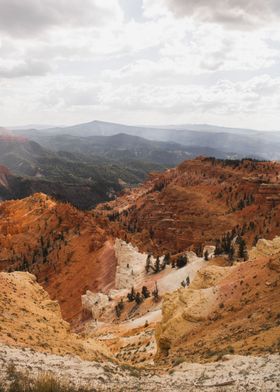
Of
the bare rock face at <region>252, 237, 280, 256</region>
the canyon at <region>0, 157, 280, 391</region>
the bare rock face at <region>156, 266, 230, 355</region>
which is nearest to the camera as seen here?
the canyon at <region>0, 157, 280, 391</region>

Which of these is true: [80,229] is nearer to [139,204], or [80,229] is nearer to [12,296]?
[12,296]

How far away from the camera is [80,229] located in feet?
241

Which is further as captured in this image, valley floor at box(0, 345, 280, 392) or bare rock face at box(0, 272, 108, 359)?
bare rock face at box(0, 272, 108, 359)

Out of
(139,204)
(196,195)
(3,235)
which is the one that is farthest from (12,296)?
(139,204)

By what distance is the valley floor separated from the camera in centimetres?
1234

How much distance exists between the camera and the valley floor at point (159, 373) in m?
12.3

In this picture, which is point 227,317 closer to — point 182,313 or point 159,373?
point 182,313

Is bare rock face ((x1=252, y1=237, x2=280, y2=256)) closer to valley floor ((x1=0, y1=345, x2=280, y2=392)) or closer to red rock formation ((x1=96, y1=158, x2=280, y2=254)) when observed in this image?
valley floor ((x1=0, y1=345, x2=280, y2=392))

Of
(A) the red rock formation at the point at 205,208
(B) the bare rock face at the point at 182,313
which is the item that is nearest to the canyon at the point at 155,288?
(B) the bare rock face at the point at 182,313

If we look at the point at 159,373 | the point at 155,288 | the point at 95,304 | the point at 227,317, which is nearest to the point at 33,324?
the point at 159,373

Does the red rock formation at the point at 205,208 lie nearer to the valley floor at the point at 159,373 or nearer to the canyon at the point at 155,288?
the canyon at the point at 155,288

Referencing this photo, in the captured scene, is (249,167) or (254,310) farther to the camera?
(249,167)

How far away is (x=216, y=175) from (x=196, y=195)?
1859cm

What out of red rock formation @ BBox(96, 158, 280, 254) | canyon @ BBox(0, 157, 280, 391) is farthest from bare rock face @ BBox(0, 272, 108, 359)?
red rock formation @ BBox(96, 158, 280, 254)
